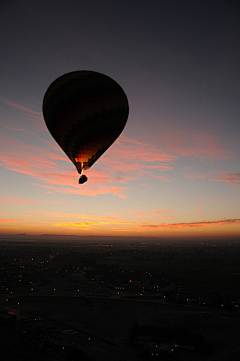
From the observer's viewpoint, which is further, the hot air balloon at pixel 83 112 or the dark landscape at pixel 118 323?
the dark landscape at pixel 118 323

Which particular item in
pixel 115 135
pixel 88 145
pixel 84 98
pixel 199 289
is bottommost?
pixel 199 289

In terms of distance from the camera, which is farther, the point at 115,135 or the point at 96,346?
the point at 96,346

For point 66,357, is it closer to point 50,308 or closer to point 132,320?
point 132,320

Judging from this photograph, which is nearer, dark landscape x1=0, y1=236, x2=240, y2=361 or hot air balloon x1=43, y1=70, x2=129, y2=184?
hot air balloon x1=43, y1=70, x2=129, y2=184

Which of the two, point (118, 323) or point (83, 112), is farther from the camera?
point (118, 323)

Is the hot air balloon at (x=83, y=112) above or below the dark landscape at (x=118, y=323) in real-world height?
above

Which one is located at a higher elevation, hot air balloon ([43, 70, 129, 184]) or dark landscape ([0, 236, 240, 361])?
hot air balloon ([43, 70, 129, 184])

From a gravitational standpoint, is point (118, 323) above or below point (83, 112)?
below

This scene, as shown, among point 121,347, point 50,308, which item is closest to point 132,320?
point 121,347
